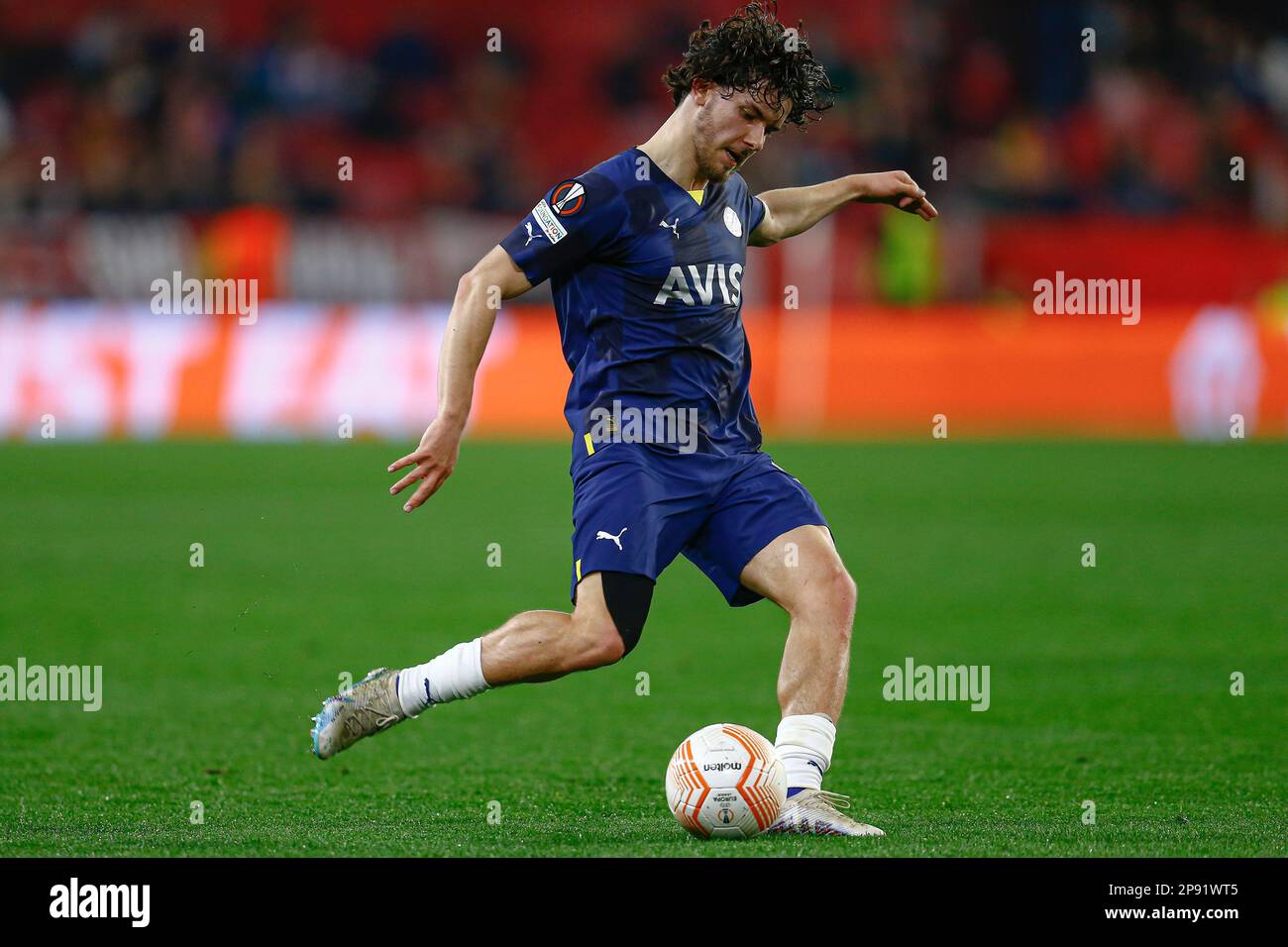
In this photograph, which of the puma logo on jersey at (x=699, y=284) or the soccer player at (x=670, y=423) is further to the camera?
the puma logo on jersey at (x=699, y=284)

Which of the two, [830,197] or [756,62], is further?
[830,197]

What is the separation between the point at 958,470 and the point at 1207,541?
4.88m

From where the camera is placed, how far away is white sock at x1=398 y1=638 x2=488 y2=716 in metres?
5.47

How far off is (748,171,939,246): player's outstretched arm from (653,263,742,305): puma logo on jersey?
528 millimetres

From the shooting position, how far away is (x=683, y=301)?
572cm

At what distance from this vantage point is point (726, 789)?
17.3 feet

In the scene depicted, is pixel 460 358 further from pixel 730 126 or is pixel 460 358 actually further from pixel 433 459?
pixel 730 126

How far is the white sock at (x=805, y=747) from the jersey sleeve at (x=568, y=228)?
156 centimetres

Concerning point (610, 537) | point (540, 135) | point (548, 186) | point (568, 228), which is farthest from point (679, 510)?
point (540, 135)

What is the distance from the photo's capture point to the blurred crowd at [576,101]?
82.5ft

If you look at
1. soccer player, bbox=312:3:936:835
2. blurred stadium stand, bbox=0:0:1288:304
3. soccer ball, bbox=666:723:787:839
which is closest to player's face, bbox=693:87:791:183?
soccer player, bbox=312:3:936:835

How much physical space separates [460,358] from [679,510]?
33.1 inches

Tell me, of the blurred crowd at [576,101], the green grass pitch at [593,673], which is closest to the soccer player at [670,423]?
the green grass pitch at [593,673]

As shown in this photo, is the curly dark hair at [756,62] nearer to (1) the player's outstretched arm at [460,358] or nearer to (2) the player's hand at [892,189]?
(2) the player's hand at [892,189]
